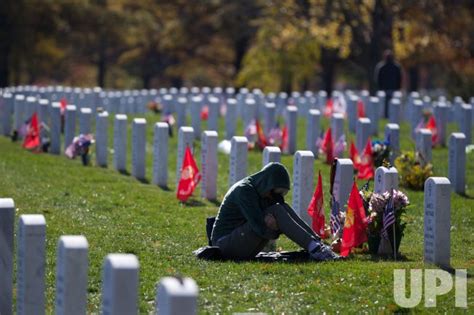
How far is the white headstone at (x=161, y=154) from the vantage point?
744 inches

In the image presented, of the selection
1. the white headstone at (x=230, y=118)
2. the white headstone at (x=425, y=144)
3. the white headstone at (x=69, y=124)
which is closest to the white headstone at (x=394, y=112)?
the white headstone at (x=230, y=118)

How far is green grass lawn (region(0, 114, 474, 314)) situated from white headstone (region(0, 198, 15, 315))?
72 cm

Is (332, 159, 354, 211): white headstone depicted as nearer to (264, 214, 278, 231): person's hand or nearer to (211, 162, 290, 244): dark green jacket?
(211, 162, 290, 244): dark green jacket

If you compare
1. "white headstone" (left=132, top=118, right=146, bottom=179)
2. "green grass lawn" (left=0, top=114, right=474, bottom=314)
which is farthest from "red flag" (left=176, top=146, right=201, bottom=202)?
"white headstone" (left=132, top=118, right=146, bottom=179)

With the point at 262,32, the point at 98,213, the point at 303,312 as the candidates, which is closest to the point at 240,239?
the point at 303,312

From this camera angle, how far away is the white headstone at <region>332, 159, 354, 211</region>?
13.7m

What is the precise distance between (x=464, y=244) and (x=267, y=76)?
36562 mm

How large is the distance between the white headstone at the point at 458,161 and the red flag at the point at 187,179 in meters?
3.82

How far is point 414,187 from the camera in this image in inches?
740

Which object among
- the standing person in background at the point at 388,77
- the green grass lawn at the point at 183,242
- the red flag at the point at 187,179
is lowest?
the green grass lawn at the point at 183,242

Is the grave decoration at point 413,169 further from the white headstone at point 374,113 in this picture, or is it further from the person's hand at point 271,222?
the white headstone at point 374,113

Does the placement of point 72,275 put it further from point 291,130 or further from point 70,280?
point 291,130

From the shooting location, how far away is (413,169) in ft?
62.2

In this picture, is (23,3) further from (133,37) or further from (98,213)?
(98,213)
